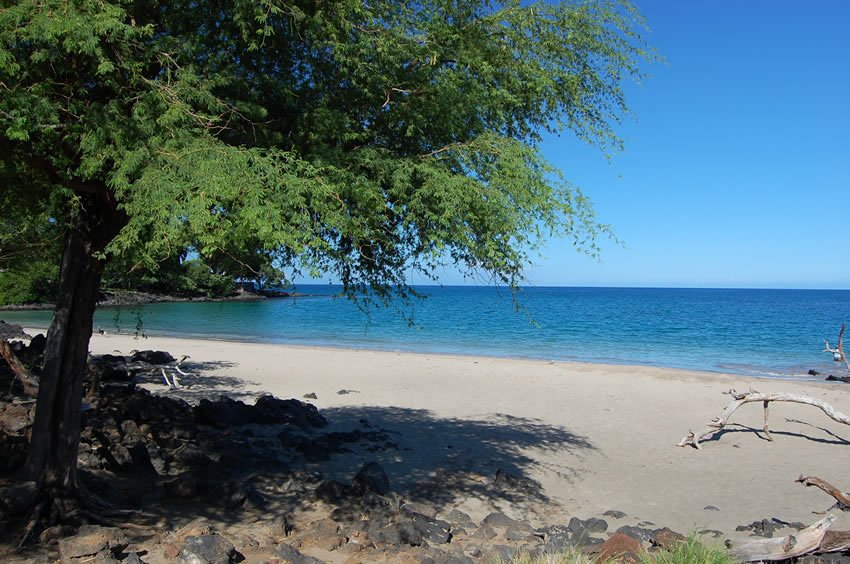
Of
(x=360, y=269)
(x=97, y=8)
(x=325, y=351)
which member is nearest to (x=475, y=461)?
(x=360, y=269)

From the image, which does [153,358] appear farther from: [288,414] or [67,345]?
[67,345]

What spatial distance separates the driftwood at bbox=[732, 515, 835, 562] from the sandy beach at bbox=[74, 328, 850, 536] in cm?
195

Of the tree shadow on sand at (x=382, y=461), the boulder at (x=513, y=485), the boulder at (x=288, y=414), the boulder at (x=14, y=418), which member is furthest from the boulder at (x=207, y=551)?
the boulder at (x=288, y=414)

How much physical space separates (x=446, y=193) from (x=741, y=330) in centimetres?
4484

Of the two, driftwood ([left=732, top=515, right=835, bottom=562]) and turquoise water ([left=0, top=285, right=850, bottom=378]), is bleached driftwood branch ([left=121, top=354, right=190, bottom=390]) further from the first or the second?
driftwood ([left=732, top=515, right=835, bottom=562])

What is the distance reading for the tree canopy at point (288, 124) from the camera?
4.52 meters

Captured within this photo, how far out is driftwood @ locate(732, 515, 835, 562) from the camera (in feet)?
17.4

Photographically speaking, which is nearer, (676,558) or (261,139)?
(676,558)

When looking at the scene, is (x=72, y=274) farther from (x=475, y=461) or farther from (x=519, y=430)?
(x=519, y=430)

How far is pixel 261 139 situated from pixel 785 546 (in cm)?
548

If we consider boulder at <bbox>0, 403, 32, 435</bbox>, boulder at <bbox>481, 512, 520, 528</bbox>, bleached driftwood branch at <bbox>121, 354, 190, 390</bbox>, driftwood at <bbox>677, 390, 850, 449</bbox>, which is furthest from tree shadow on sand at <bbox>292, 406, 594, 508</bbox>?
bleached driftwood branch at <bbox>121, 354, 190, 390</bbox>

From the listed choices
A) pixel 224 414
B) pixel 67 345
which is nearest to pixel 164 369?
pixel 224 414

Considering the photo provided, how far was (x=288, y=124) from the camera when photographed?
6.00m

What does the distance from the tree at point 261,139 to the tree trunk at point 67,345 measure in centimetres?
2
